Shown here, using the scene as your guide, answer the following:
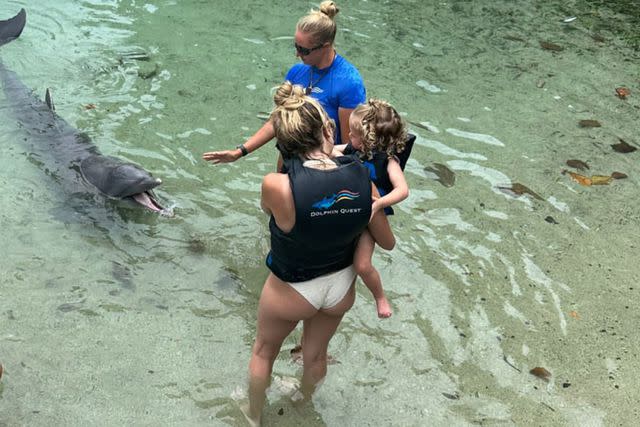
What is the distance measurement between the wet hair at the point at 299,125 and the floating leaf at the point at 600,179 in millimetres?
4147

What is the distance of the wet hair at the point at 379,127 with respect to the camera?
2.90 meters

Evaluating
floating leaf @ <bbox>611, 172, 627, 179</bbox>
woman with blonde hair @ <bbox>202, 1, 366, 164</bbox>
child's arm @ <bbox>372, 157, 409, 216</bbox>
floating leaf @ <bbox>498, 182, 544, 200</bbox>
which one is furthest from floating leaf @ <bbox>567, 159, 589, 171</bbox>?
child's arm @ <bbox>372, 157, 409, 216</bbox>

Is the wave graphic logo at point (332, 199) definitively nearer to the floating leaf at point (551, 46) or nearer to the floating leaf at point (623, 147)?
the floating leaf at point (623, 147)

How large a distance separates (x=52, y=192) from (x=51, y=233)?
624 mm

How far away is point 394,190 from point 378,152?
8.4 inches

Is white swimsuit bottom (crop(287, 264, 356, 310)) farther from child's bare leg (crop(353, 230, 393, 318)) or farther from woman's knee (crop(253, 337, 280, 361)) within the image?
woman's knee (crop(253, 337, 280, 361))

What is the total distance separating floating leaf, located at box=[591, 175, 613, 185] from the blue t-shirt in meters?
3.28

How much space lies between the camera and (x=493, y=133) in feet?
21.9

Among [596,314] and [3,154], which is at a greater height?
[596,314]

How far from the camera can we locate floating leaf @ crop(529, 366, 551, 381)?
3.98 meters

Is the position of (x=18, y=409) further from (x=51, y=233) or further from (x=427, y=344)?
(x=427, y=344)

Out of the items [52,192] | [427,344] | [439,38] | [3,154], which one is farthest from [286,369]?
[439,38]

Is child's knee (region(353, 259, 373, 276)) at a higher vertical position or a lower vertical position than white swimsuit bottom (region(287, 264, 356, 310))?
higher

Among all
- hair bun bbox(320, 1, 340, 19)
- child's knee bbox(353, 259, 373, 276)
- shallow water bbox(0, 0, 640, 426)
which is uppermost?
hair bun bbox(320, 1, 340, 19)
